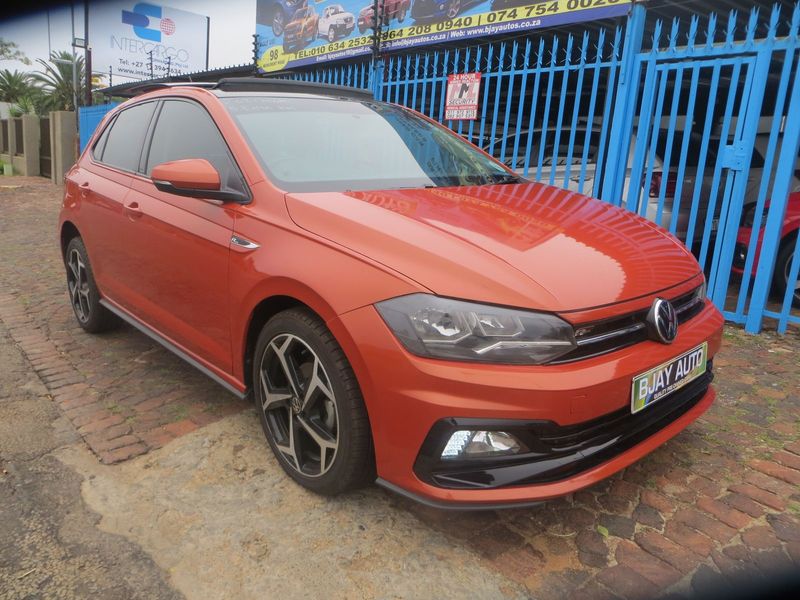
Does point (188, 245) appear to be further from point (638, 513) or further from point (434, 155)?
point (638, 513)

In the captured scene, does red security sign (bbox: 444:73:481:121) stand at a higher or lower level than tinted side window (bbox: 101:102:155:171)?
higher

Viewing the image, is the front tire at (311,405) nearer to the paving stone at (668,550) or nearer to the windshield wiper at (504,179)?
the paving stone at (668,550)

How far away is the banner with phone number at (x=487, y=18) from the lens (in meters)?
5.40

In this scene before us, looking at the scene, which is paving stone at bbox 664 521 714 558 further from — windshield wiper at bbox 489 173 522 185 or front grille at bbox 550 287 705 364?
windshield wiper at bbox 489 173 522 185

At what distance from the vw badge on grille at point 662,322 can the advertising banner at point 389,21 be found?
3895 millimetres

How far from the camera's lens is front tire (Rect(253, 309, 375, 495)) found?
2.16 metres

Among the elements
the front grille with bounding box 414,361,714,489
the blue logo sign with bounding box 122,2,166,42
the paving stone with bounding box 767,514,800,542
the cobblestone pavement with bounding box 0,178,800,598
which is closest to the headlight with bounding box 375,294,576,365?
the front grille with bounding box 414,361,714,489

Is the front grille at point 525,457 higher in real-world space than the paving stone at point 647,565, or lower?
higher

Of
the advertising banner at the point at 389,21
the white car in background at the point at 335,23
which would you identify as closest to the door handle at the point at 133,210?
the advertising banner at the point at 389,21

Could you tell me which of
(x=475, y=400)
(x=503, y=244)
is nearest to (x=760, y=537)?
(x=475, y=400)

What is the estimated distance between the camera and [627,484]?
101 inches

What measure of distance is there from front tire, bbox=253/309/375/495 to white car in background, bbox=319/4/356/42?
6.93m

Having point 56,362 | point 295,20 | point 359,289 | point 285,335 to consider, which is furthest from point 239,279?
point 295,20

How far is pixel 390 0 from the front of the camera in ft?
25.0
